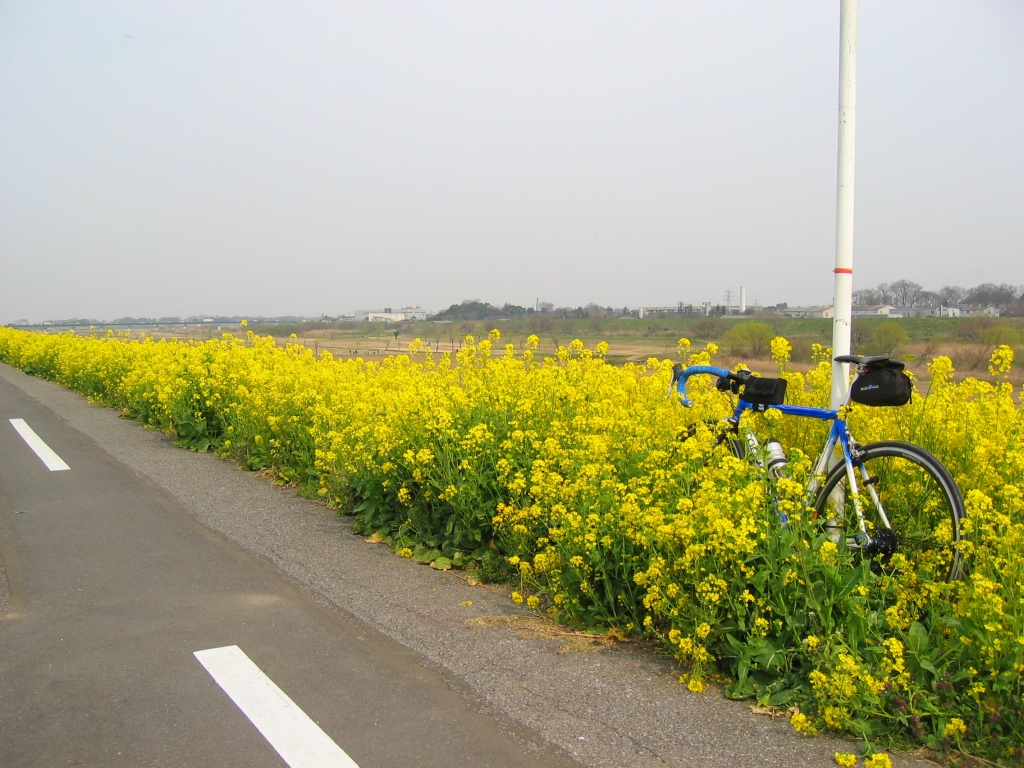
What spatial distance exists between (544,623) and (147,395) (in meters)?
10.2

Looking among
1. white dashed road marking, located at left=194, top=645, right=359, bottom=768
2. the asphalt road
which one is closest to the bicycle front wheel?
the asphalt road

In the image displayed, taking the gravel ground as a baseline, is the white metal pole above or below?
above

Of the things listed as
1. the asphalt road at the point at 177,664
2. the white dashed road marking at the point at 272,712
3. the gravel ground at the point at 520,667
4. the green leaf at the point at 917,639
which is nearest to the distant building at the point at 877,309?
the gravel ground at the point at 520,667

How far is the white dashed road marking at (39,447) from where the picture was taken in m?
10.1

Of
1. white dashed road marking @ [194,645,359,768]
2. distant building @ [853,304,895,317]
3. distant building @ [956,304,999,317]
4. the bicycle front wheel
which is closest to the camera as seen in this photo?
white dashed road marking @ [194,645,359,768]

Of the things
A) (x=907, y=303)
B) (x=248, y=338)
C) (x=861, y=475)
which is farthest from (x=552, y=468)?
(x=248, y=338)

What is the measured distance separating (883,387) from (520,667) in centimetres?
246

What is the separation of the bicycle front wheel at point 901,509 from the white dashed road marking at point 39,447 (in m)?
8.61

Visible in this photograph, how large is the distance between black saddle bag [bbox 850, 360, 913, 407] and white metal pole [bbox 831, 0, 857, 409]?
46 cm

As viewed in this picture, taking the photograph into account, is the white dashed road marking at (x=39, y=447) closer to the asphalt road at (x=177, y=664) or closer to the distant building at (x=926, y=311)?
the asphalt road at (x=177, y=664)

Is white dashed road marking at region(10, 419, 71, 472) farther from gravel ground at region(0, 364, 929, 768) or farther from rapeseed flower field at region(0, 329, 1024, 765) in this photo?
gravel ground at region(0, 364, 929, 768)

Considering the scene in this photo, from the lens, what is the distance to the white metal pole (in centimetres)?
526

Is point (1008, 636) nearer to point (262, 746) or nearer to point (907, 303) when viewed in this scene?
point (262, 746)

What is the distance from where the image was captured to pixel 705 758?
343cm
